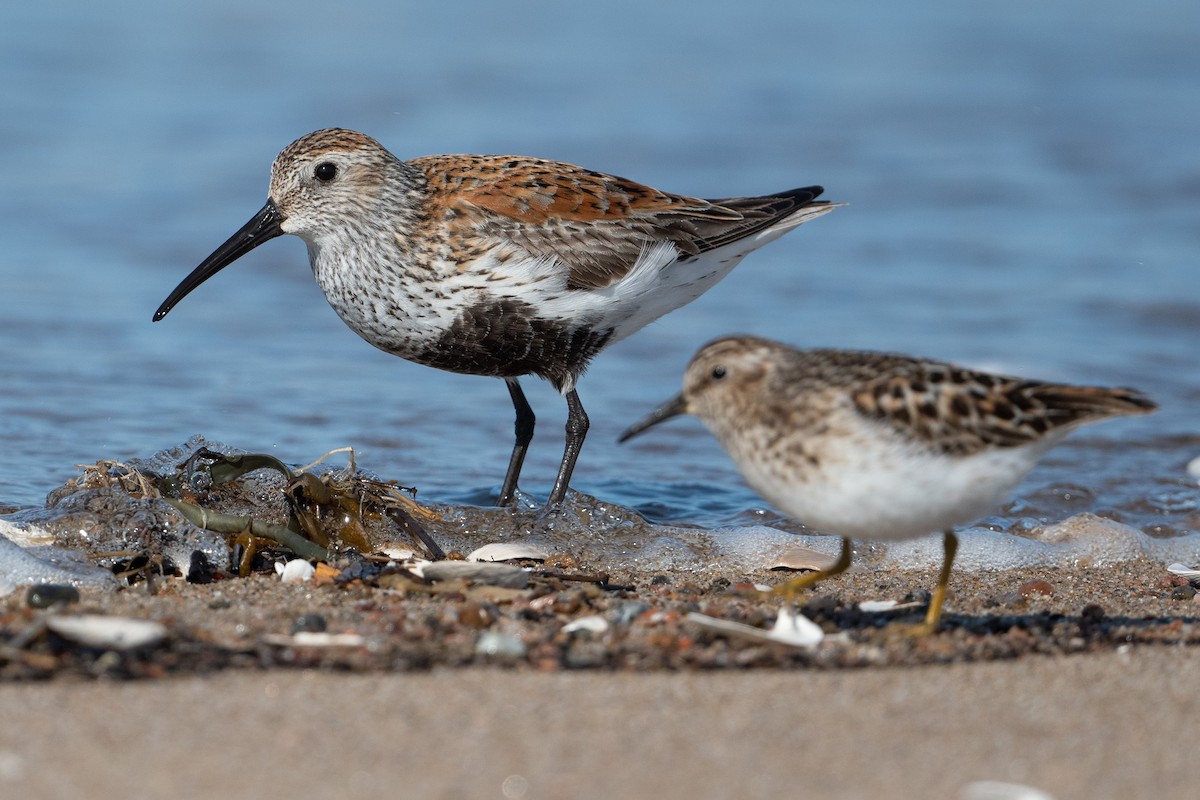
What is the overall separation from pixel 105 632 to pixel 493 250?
305cm

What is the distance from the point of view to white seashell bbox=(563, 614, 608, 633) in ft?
15.2

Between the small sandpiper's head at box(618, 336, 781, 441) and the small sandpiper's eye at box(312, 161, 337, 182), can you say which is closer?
the small sandpiper's head at box(618, 336, 781, 441)

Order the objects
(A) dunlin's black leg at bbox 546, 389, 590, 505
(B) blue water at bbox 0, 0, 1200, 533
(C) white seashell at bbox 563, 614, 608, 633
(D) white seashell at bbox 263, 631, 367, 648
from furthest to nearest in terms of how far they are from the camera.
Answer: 1. (B) blue water at bbox 0, 0, 1200, 533
2. (A) dunlin's black leg at bbox 546, 389, 590, 505
3. (C) white seashell at bbox 563, 614, 608, 633
4. (D) white seashell at bbox 263, 631, 367, 648

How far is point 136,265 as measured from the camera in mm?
11375

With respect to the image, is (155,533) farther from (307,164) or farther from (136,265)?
(136,265)

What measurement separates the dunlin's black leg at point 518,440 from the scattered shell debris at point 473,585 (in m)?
0.10

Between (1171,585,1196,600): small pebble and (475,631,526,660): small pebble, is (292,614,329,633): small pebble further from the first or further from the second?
(1171,585,1196,600): small pebble

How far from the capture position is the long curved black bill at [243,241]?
702 centimetres

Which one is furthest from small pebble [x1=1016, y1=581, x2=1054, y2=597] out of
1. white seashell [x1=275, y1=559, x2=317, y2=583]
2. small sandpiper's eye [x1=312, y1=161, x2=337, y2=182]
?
small sandpiper's eye [x1=312, y1=161, x2=337, y2=182]

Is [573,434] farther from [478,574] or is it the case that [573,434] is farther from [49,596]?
[49,596]

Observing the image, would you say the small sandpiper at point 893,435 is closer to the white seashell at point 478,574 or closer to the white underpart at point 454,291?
the white seashell at point 478,574

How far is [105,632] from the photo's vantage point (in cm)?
407

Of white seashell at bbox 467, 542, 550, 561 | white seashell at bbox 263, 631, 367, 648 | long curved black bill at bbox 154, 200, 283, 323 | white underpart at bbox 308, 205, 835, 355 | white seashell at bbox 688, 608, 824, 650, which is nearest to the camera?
white seashell at bbox 263, 631, 367, 648

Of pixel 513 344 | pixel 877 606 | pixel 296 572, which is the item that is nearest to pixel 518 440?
pixel 513 344
